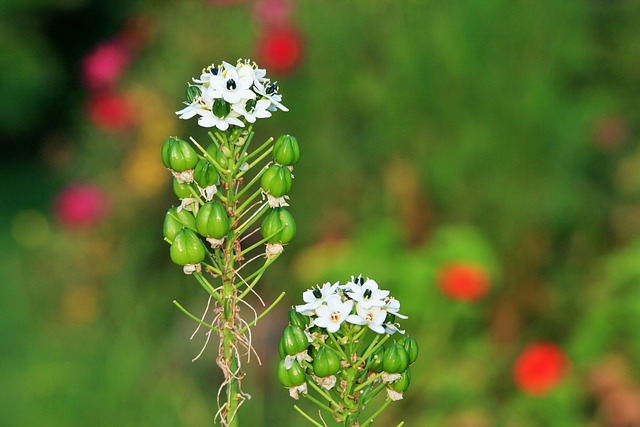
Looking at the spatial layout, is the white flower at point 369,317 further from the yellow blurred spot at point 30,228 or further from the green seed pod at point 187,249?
the yellow blurred spot at point 30,228

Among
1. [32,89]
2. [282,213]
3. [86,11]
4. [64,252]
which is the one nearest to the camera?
[282,213]

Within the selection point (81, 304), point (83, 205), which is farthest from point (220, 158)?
point (83, 205)

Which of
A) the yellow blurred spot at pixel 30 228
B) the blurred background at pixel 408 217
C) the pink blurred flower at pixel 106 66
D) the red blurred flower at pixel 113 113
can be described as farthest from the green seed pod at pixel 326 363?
the yellow blurred spot at pixel 30 228

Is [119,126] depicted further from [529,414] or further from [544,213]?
[529,414]

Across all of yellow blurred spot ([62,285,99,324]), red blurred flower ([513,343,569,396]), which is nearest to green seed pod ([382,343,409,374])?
red blurred flower ([513,343,569,396])

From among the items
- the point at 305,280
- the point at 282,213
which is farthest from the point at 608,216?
the point at 282,213

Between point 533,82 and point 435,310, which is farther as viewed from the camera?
point 533,82

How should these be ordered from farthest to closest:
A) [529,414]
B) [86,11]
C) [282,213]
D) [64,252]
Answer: [86,11], [64,252], [529,414], [282,213]

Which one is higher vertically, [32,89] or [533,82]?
[32,89]

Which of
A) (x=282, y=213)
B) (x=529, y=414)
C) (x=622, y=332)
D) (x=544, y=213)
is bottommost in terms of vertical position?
(x=282, y=213)
